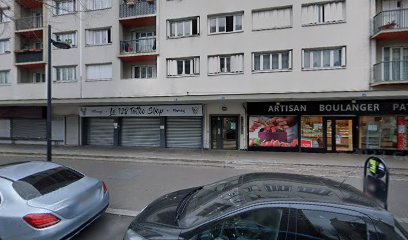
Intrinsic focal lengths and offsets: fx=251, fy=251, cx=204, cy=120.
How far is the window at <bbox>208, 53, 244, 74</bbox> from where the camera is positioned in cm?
1379

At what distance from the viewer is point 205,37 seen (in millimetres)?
14281

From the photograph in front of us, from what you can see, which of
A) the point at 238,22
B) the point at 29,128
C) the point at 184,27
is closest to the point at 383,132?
the point at 238,22

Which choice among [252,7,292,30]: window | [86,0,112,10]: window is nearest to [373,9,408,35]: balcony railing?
[252,7,292,30]: window

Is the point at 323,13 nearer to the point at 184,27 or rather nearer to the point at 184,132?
the point at 184,27

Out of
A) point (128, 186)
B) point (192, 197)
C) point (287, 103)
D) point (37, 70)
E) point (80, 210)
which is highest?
point (37, 70)

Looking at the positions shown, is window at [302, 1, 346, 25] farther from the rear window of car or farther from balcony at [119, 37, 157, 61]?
the rear window of car

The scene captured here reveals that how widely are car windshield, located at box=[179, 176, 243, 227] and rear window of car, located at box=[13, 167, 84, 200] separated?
7.40ft

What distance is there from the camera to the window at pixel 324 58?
41.0 ft

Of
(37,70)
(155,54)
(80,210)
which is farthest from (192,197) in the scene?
(37,70)

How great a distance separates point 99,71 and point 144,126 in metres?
4.62

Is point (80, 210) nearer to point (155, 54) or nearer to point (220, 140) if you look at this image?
point (220, 140)

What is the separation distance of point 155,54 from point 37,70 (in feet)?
33.7

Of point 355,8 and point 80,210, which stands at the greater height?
point 355,8

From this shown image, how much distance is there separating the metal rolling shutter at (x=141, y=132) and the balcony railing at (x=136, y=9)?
21.7 ft
